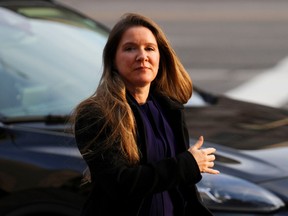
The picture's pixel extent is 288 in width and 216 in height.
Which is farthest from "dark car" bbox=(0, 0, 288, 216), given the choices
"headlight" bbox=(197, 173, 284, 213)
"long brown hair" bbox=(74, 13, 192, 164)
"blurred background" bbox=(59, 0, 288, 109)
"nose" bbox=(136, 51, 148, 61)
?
"blurred background" bbox=(59, 0, 288, 109)

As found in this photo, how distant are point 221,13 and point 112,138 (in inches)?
683

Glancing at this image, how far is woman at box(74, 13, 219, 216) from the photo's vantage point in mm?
3117

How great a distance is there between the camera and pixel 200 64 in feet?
47.0

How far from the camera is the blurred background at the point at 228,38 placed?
12.5 metres

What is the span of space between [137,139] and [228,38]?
14.0m

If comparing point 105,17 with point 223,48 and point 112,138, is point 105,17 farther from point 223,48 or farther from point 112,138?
point 112,138

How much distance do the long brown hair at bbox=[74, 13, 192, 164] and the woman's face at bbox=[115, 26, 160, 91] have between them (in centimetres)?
2

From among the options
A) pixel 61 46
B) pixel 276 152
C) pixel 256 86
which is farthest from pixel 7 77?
pixel 256 86

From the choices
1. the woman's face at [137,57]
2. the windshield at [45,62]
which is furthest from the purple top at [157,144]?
the windshield at [45,62]

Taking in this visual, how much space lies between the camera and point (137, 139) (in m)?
3.19

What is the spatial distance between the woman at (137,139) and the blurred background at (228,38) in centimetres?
760

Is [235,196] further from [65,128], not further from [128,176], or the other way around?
[128,176]

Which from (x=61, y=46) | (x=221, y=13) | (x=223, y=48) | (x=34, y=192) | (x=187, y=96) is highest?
(x=221, y=13)

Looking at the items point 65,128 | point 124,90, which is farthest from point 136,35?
point 65,128
